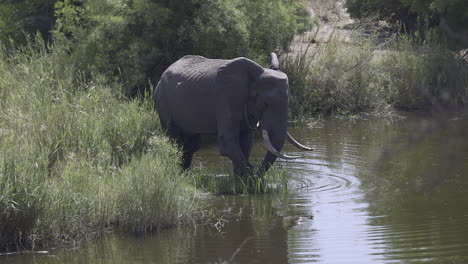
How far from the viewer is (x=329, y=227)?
315 inches

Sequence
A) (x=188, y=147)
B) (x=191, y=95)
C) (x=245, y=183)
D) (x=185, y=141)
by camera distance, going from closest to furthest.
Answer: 1. (x=245, y=183)
2. (x=191, y=95)
3. (x=185, y=141)
4. (x=188, y=147)

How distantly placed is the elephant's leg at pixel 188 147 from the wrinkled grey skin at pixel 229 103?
1.05 feet

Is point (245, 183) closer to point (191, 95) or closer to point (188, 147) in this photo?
point (191, 95)

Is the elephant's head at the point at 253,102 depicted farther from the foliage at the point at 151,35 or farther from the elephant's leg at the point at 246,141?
the foliage at the point at 151,35

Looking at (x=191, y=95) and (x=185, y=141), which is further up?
(x=191, y=95)

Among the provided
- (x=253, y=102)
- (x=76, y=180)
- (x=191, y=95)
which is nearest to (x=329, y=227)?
(x=253, y=102)

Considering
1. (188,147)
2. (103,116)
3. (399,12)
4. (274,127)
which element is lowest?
(188,147)

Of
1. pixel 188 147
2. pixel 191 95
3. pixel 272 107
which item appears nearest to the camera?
pixel 272 107

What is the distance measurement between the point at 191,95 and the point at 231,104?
0.77 m

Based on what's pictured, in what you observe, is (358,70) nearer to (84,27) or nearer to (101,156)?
(84,27)

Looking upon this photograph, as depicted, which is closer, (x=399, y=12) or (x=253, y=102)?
(x=253, y=102)

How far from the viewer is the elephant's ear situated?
1003 centimetres

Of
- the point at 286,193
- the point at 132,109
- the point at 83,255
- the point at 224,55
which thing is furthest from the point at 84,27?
the point at 83,255

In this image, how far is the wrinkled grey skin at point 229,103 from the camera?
9.84 metres
